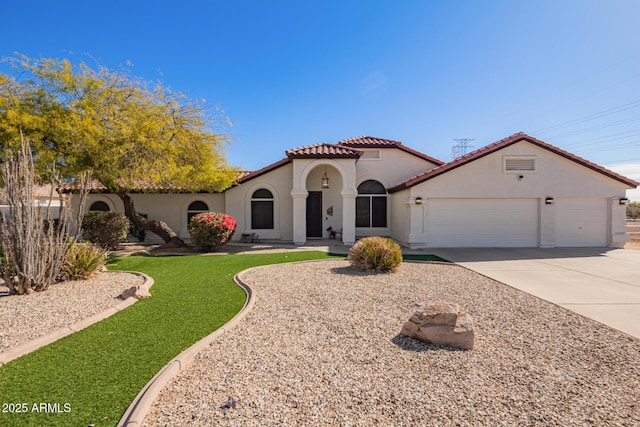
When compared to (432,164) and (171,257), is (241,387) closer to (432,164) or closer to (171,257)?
(171,257)

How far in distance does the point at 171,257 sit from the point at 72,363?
29.0 feet

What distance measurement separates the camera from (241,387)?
3.23m

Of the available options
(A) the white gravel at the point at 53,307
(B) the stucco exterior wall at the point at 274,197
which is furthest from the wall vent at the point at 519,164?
(A) the white gravel at the point at 53,307

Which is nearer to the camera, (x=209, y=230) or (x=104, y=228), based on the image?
(x=104, y=228)

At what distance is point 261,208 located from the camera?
1728 cm

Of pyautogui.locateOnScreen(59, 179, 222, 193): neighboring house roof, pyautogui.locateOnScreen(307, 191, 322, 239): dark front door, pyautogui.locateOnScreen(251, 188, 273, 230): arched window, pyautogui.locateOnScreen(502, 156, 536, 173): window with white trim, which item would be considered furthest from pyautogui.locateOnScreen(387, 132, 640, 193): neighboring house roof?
pyautogui.locateOnScreen(59, 179, 222, 193): neighboring house roof

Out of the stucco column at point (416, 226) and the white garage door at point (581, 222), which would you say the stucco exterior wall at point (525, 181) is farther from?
the stucco column at point (416, 226)

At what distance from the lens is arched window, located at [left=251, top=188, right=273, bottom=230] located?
1723 cm

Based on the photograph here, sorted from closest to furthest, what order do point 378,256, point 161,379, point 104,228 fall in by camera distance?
point 161,379 → point 378,256 → point 104,228

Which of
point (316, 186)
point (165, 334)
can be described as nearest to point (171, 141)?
point (316, 186)

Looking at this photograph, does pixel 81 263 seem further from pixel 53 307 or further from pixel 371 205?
pixel 371 205

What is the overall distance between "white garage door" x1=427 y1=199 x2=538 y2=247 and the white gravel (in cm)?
1236

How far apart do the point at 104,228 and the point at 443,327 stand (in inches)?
539

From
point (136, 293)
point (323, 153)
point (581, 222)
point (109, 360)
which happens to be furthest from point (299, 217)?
point (581, 222)
